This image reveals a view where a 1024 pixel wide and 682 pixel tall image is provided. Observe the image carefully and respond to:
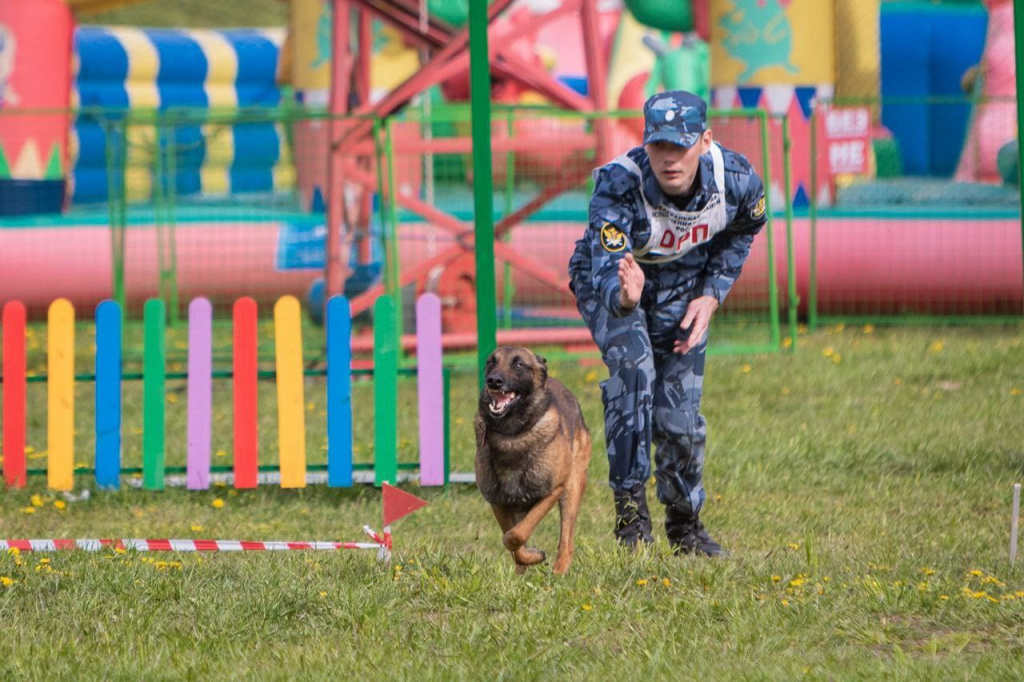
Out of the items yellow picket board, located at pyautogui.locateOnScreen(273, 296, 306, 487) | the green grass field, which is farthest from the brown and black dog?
yellow picket board, located at pyautogui.locateOnScreen(273, 296, 306, 487)

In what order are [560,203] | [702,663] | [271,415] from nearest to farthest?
[702,663], [271,415], [560,203]

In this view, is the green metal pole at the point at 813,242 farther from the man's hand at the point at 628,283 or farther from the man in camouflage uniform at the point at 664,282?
the man's hand at the point at 628,283

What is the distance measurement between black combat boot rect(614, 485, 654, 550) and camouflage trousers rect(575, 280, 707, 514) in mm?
41

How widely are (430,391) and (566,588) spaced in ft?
8.83

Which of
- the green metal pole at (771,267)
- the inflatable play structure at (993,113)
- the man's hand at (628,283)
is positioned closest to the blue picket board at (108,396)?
the man's hand at (628,283)

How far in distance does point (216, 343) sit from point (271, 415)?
398cm

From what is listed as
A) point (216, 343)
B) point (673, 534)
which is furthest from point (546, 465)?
point (216, 343)

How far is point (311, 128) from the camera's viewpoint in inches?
727

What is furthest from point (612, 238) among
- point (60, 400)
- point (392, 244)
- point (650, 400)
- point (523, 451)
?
point (392, 244)

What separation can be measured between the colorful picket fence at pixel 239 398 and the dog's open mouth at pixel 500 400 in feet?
7.14

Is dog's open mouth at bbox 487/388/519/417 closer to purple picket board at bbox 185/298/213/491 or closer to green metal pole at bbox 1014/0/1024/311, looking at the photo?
purple picket board at bbox 185/298/213/491

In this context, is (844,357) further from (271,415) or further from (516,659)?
(516,659)

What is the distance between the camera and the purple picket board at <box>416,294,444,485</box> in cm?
749

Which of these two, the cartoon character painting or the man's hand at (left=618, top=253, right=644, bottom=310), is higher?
the cartoon character painting
